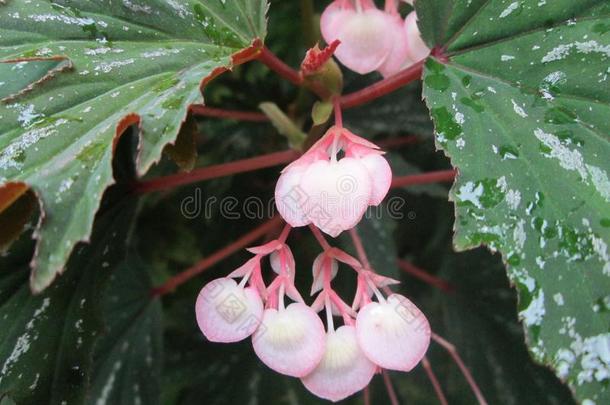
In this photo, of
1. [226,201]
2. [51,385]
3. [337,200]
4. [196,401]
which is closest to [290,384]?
[196,401]

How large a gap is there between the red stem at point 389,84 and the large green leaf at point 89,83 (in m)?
0.12

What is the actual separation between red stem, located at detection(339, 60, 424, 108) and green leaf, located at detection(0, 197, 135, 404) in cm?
30

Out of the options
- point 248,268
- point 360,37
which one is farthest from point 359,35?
point 248,268

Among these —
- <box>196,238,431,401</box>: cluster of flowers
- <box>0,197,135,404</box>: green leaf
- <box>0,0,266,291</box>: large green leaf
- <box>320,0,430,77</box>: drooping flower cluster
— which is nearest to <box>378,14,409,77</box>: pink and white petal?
<box>320,0,430,77</box>: drooping flower cluster

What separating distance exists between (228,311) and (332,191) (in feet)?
0.41

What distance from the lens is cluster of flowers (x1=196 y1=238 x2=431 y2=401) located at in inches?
19.9

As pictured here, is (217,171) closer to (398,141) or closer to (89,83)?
(89,83)

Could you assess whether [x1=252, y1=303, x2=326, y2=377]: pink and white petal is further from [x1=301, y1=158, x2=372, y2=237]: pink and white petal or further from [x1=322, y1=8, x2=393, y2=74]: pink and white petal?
[x1=322, y1=8, x2=393, y2=74]: pink and white petal

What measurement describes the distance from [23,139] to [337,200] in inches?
9.7

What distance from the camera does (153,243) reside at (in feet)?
3.32

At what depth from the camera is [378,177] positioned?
0.51 meters

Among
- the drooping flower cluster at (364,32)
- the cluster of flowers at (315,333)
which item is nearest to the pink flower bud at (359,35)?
the drooping flower cluster at (364,32)

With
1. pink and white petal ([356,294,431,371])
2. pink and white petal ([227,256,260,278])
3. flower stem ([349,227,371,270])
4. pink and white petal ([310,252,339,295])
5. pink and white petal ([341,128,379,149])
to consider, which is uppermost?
pink and white petal ([341,128,379,149])

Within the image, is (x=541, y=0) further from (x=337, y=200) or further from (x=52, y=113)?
(x=52, y=113)
